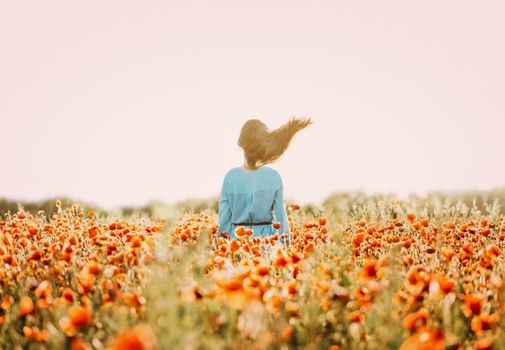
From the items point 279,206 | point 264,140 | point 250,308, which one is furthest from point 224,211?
point 250,308

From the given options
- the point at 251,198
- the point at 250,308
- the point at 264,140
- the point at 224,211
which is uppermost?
the point at 264,140

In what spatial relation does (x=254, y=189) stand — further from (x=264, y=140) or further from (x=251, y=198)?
(x=264, y=140)

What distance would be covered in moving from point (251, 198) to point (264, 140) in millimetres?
650

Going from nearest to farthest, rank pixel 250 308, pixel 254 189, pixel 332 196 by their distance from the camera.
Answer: pixel 250 308 → pixel 254 189 → pixel 332 196

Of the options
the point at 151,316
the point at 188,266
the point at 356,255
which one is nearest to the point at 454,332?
the point at 151,316

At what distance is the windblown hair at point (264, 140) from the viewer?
18.4ft

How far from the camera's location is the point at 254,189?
5.53 m

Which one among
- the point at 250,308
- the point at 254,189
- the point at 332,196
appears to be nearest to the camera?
the point at 250,308

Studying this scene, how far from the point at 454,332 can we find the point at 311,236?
192 centimetres

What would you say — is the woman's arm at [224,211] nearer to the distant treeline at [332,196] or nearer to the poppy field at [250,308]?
the poppy field at [250,308]

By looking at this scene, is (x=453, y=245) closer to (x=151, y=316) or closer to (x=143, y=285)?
(x=143, y=285)

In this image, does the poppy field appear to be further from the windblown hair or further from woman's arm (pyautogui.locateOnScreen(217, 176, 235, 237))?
the windblown hair

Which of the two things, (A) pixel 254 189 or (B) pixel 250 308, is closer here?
(B) pixel 250 308

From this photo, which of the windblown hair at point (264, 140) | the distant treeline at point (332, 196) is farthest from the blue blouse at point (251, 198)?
the distant treeline at point (332, 196)
